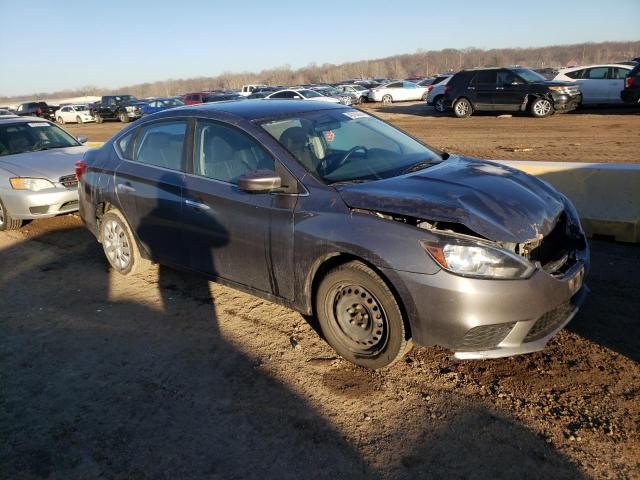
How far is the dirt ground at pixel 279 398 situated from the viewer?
2729 mm

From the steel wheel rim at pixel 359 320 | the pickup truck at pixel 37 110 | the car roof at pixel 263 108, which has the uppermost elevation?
the pickup truck at pixel 37 110

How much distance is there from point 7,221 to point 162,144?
4.06 m

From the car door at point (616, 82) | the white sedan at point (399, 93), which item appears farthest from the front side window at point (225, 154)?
the white sedan at point (399, 93)

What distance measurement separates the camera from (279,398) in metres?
3.30

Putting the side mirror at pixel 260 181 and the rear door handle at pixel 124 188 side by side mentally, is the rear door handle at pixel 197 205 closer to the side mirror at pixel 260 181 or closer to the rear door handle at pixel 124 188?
the side mirror at pixel 260 181

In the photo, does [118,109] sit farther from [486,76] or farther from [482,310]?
[482,310]

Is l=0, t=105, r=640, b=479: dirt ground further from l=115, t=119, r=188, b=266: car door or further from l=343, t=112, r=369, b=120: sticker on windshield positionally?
l=343, t=112, r=369, b=120: sticker on windshield

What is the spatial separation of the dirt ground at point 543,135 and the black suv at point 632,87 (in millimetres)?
461

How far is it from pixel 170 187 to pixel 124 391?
177 cm

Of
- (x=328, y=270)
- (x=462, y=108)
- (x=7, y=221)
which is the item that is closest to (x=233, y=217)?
(x=328, y=270)

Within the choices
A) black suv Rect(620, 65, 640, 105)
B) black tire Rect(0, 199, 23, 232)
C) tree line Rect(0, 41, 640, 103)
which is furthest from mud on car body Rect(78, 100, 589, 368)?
tree line Rect(0, 41, 640, 103)

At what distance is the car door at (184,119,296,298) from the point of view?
3770mm

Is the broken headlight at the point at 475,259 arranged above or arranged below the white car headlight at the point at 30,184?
below

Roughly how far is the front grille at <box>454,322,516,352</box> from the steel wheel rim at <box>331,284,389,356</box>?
0.50m
